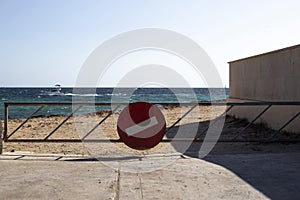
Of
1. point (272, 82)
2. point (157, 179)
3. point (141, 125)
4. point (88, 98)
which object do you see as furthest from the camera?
point (88, 98)

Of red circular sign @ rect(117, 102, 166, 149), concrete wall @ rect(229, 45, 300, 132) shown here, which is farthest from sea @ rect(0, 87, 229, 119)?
red circular sign @ rect(117, 102, 166, 149)

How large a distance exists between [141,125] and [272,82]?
602cm

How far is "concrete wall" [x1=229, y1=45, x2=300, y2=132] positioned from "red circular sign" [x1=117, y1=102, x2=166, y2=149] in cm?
414

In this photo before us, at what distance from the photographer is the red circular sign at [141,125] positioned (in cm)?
670

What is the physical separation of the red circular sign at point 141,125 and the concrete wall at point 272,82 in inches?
163

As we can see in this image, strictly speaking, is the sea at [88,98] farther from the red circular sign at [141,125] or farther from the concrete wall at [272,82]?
the red circular sign at [141,125]

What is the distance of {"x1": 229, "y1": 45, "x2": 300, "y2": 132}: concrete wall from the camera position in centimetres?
991

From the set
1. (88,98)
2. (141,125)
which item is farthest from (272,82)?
(88,98)

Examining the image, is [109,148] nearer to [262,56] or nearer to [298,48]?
[298,48]

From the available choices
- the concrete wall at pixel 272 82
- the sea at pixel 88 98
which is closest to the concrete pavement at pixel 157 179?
the concrete wall at pixel 272 82

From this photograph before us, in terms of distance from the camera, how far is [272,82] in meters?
11.4

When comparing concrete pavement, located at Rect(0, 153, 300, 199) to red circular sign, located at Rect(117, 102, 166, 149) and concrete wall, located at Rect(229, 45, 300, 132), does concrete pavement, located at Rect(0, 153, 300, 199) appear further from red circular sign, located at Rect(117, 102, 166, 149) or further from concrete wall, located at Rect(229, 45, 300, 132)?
concrete wall, located at Rect(229, 45, 300, 132)

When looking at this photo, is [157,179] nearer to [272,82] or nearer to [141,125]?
[141,125]

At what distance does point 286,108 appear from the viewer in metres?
10.1
